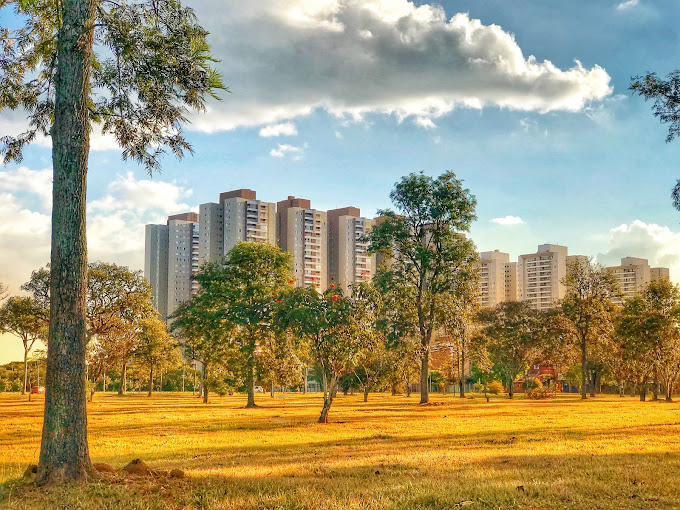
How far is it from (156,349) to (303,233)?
62.8 m

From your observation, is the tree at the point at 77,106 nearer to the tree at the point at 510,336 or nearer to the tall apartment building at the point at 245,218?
the tree at the point at 510,336

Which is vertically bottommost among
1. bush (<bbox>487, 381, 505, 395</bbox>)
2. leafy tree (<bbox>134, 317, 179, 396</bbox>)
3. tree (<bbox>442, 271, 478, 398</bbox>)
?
bush (<bbox>487, 381, 505, 395</bbox>)

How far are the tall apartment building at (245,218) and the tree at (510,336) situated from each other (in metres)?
59.8

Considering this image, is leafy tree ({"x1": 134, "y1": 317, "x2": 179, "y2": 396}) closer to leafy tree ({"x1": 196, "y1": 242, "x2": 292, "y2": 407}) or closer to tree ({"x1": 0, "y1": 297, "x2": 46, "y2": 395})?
tree ({"x1": 0, "y1": 297, "x2": 46, "y2": 395})

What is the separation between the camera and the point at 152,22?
569 inches

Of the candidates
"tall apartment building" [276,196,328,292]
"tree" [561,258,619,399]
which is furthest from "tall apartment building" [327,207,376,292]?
"tree" [561,258,619,399]

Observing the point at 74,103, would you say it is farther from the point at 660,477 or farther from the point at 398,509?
the point at 660,477

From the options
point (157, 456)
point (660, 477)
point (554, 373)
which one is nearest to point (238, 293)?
point (157, 456)

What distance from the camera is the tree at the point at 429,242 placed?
49875 mm

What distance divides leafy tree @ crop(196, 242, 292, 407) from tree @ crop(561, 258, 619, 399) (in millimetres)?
28895

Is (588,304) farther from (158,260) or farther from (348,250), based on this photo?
(158,260)

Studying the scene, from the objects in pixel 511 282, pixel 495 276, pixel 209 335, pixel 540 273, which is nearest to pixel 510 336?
pixel 209 335

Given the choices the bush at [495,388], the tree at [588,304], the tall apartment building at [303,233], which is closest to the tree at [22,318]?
the tree at [588,304]

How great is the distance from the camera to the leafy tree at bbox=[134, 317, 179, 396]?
77.7 meters
